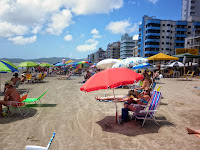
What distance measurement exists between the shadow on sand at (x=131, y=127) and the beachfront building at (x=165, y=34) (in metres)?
63.1

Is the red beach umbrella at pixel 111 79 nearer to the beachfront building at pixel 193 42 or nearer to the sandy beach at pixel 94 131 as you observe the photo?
the sandy beach at pixel 94 131

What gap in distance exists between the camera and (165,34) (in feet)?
213

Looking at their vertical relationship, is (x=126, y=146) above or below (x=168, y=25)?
below

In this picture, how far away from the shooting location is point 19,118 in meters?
5.47

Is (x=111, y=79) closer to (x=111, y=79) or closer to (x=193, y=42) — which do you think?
(x=111, y=79)

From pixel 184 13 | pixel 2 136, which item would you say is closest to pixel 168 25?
pixel 184 13

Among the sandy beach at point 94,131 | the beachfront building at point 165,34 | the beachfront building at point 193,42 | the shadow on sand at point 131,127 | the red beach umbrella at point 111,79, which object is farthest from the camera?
the beachfront building at point 165,34

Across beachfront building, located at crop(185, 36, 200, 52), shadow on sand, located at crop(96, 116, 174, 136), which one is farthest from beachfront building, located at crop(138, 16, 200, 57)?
shadow on sand, located at crop(96, 116, 174, 136)

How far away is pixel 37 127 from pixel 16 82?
6557mm

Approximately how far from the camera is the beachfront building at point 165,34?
209 feet

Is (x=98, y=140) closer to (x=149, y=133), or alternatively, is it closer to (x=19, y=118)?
(x=149, y=133)

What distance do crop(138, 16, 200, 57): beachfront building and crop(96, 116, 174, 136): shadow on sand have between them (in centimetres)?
6315

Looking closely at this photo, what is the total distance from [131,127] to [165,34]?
68.4 metres

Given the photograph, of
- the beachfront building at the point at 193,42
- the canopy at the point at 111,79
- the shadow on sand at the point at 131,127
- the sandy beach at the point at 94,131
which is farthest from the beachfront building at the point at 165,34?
the canopy at the point at 111,79
